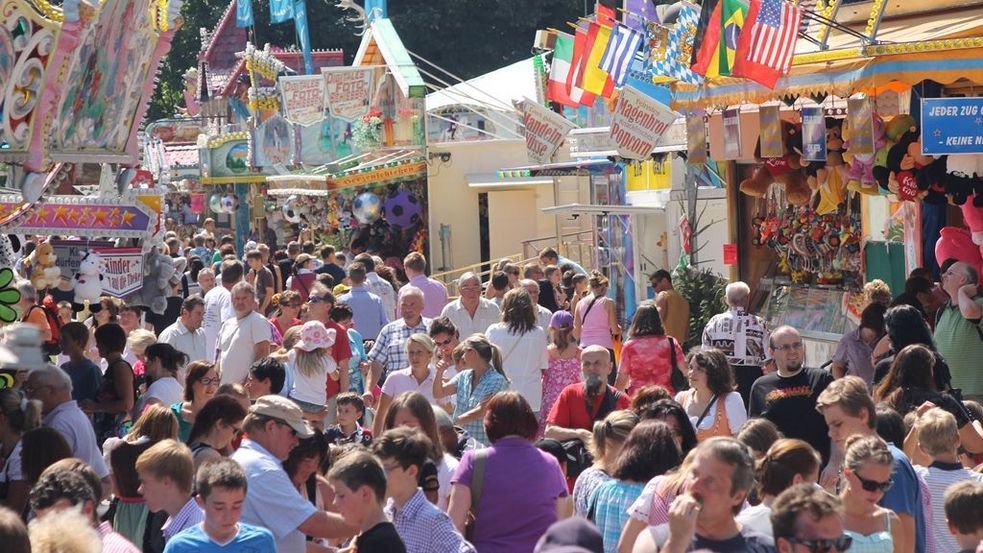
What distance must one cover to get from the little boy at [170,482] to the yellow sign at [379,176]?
80.7ft

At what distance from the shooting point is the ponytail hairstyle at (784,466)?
19.7ft

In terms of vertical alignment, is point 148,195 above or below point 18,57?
below

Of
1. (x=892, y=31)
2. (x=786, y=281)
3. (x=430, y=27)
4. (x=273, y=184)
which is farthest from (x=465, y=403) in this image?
(x=430, y=27)

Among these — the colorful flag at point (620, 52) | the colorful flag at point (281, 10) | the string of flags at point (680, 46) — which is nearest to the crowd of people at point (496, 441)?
the string of flags at point (680, 46)

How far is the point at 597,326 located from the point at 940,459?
7.04 metres

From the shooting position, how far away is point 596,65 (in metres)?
17.8

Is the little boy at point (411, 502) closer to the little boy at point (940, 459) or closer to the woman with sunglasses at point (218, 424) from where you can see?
the woman with sunglasses at point (218, 424)

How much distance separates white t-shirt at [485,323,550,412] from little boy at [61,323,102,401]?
8.75ft

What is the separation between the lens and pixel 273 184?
3434 centimetres

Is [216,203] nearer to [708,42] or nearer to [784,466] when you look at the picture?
[708,42]

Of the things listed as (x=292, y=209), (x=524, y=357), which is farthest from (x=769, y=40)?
(x=292, y=209)

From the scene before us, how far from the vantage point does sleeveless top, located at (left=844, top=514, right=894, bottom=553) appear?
5.58 m

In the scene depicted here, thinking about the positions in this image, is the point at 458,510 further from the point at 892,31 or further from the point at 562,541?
the point at 892,31

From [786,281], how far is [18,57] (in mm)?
9089
